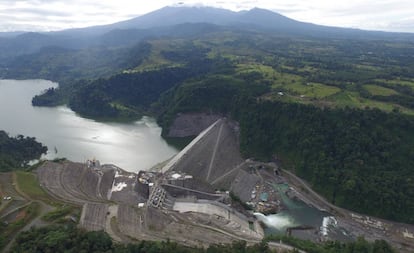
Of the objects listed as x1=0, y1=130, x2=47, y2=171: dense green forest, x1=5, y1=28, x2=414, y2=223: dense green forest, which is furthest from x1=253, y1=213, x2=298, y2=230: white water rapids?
x1=0, y1=130, x2=47, y2=171: dense green forest

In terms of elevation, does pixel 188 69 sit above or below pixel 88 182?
above

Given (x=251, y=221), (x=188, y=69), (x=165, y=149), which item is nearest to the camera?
(x=251, y=221)

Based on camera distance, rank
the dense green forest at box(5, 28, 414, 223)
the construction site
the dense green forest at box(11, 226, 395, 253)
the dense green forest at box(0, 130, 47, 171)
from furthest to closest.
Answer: the dense green forest at box(0, 130, 47, 171) → the dense green forest at box(5, 28, 414, 223) → the construction site → the dense green forest at box(11, 226, 395, 253)

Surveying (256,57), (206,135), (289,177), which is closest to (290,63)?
(256,57)

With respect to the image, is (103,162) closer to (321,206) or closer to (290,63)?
(321,206)

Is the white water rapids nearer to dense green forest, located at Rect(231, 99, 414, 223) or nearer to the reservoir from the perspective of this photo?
dense green forest, located at Rect(231, 99, 414, 223)

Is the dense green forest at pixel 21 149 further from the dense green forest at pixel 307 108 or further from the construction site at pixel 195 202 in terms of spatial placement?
the dense green forest at pixel 307 108

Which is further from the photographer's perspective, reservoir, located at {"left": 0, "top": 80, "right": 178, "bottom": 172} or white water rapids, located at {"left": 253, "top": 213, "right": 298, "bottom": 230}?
reservoir, located at {"left": 0, "top": 80, "right": 178, "bottom": 172}

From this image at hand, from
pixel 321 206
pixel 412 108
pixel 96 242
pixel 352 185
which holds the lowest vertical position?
pixel 321 206
